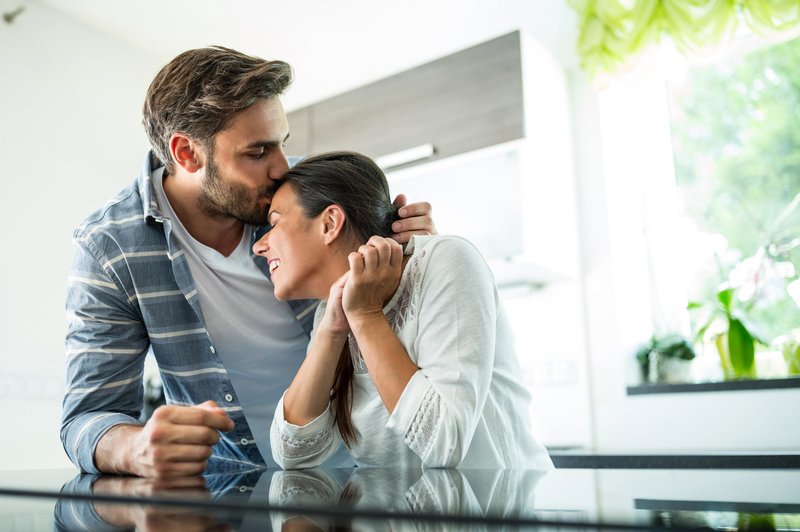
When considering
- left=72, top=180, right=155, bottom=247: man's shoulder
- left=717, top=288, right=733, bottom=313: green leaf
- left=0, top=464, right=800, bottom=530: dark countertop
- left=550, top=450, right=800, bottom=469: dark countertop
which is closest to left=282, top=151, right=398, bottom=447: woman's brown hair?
left=72, top=180, right=155, bottom=247: man's shoulder

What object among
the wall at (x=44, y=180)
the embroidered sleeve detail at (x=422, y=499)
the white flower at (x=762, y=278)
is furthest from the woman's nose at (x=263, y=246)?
the white flower at (x=762, y=278)

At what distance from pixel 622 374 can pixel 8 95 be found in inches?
111

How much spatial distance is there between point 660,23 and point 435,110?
0.97m

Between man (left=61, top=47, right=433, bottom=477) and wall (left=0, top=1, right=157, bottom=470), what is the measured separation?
1.57m

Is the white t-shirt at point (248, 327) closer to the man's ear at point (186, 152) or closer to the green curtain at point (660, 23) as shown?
the man's ear at point (186, 152)

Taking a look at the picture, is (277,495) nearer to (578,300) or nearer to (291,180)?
Answer: (291,180)

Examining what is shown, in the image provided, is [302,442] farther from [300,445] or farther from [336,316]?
[336,316]

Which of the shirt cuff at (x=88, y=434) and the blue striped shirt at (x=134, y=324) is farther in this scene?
the blue striped shirt at (x=134, y=324)

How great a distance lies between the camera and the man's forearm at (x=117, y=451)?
106 cm

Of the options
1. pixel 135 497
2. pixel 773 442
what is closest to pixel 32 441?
pixel 135 497

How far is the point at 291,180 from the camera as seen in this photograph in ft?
5.02

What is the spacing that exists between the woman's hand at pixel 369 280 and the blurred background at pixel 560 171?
171 centimetres

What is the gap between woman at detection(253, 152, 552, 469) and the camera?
1.05m

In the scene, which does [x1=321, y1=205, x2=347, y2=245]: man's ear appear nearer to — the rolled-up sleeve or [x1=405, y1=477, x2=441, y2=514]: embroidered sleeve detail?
the rolled-up sleeve
